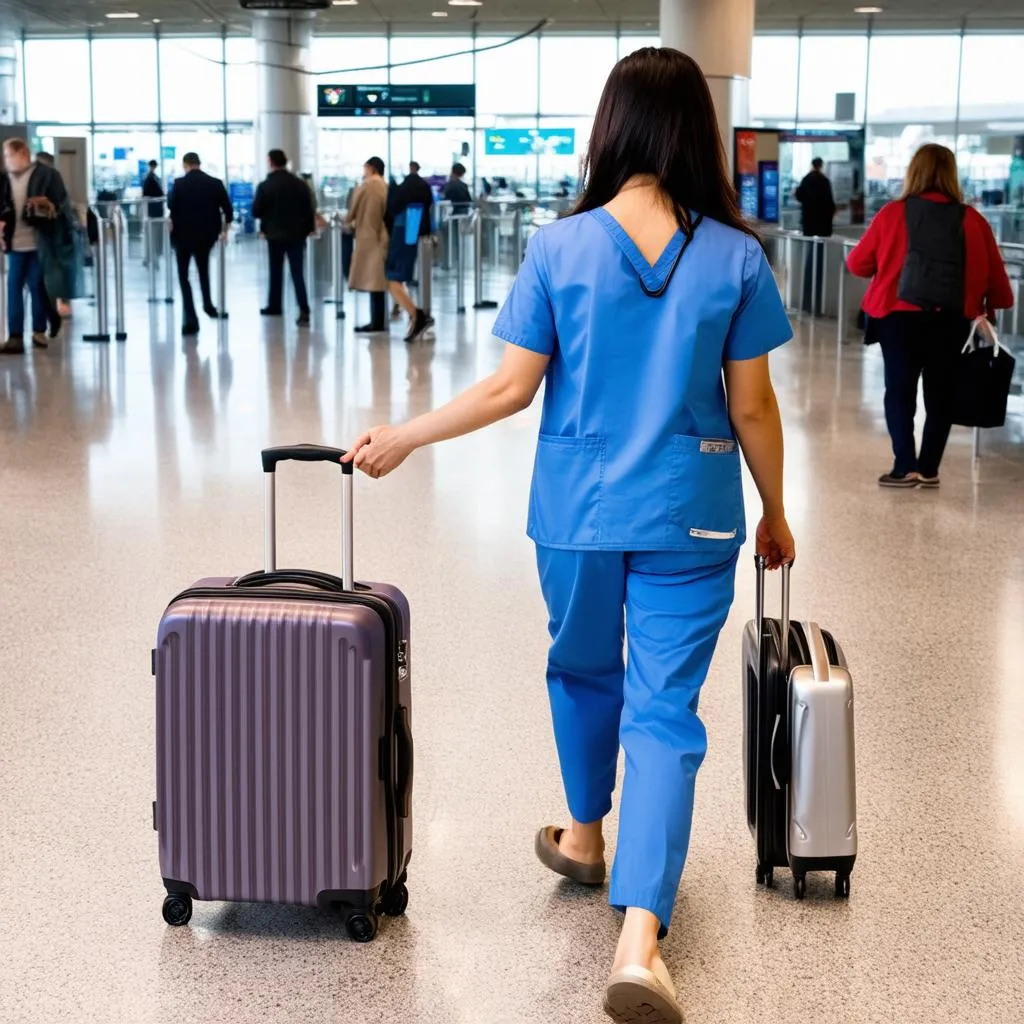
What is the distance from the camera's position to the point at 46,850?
123 inches

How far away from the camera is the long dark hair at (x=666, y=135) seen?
2402 mm

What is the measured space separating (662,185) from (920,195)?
179 inches

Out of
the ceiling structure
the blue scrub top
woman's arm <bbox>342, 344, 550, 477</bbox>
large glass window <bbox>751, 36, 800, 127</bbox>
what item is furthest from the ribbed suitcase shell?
large glass window <bbox>751, 36, 800, 127</bbox>

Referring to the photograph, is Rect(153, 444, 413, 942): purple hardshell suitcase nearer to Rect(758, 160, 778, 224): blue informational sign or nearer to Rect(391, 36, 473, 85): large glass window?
Rect(758, 160, 778, 224): blue informational sign

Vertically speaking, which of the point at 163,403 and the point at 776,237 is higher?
the point at 776,237

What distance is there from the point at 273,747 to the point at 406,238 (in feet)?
36.9

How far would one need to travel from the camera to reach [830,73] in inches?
1217

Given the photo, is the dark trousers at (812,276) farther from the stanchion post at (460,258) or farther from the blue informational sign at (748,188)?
the stanchion post at (460,258)

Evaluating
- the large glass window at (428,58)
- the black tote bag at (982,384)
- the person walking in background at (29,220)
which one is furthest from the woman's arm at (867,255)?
the large glass window at (428,58)

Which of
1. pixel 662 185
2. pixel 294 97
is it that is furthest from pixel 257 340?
pixel 294 97

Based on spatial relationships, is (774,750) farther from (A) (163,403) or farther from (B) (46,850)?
(A) (163,403)

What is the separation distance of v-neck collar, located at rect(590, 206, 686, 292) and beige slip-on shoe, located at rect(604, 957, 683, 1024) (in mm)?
1033

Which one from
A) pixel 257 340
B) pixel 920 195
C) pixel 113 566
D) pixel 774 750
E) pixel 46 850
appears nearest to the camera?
pixel 774 750

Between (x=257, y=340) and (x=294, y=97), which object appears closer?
(x=257, y=340)
